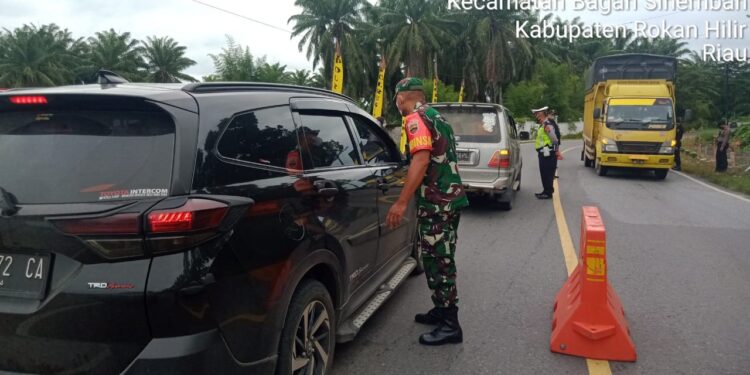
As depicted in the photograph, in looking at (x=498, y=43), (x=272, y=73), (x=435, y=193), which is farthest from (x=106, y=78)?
(x=272, y=73)

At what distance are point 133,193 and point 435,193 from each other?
213cm

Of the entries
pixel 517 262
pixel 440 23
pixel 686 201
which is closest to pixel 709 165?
pixel 686 201

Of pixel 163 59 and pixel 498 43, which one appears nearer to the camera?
pixel 498 43

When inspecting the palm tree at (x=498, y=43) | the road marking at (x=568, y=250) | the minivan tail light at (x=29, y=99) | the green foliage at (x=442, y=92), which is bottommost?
the road marking at (x=568, y=250)

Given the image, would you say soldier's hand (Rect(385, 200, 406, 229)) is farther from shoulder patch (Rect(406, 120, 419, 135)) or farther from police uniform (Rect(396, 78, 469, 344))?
shoulder patch (Rect(406, 120, 419, 135))

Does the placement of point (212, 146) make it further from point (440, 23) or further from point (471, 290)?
point (440, 23)

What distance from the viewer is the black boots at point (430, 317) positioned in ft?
13.1

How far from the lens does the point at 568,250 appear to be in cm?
645

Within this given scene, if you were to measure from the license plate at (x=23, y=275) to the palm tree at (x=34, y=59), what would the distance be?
5056 cm

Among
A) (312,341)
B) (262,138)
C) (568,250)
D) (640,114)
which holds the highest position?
(262,138)

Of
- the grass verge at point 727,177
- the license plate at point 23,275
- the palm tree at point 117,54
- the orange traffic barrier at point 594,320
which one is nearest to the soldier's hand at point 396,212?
the orange traffic barrier at point 594,320

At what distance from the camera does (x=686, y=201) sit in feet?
35.3

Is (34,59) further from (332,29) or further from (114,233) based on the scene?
(114,233)

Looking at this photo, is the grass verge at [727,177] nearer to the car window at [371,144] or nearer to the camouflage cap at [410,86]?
the car window at [371,144]
